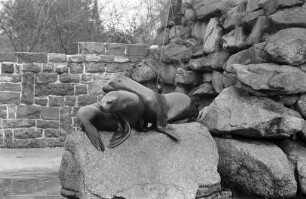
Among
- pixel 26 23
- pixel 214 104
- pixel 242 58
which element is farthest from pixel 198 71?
pixel 26 23

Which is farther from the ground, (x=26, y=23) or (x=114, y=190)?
(x=26, y=23)

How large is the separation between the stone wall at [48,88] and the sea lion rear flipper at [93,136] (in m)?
3.91

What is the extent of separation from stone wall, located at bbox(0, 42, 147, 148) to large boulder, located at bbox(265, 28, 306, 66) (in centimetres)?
372

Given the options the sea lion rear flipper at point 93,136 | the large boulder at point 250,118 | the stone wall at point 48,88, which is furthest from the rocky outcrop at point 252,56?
the stone wall at point 48,88

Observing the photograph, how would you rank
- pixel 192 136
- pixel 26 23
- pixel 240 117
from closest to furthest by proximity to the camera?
pixel 192 136, pixel 240 117, pixel 26 23

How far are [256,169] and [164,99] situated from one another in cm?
110

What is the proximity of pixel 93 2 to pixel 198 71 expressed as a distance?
5641 mm

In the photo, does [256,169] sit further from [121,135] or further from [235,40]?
[235,40]

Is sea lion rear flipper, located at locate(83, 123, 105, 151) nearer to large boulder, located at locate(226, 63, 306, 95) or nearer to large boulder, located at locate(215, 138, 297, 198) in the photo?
large boulder, located at locate(215, 138, 297, 198)

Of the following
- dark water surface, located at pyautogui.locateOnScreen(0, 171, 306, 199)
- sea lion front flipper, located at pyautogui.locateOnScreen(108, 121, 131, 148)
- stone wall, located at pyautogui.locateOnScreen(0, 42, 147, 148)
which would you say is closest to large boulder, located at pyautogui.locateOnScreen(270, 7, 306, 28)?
dark water surface, located at pyautogui.locateOnScreen(0, 171, 306, 199)

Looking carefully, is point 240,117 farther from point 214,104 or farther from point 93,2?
point 93,2

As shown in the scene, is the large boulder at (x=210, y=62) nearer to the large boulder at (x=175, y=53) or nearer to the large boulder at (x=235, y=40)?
the large boulder at (x=235, y=40)

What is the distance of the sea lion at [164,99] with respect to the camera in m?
4.22

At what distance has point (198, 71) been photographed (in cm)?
675
